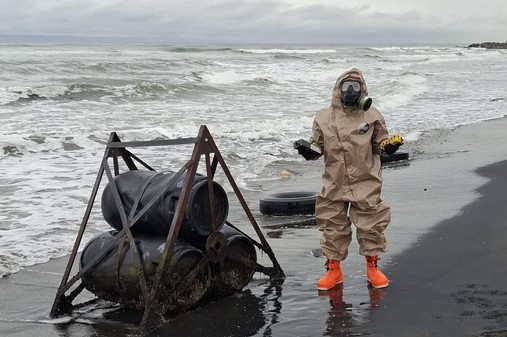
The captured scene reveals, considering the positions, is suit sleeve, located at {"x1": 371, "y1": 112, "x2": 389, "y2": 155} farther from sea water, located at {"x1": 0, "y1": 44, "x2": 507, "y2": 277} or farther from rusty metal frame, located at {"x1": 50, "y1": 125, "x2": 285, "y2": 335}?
sea water, located at {"x1": 0, "y1": 44, "x2": 507, "y2": 277}

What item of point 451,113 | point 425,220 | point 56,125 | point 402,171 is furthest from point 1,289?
point 451,113

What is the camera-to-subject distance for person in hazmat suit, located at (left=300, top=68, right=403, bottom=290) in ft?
16.6

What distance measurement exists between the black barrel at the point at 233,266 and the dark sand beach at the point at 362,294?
0.30 ft

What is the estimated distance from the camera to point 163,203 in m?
4.84

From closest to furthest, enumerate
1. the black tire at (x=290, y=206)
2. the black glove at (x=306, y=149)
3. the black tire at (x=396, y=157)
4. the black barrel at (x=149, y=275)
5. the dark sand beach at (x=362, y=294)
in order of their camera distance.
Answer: the dark sand beach at (x=362, y=294), the black barrel at (x=149, y=275), the black glove at (x=306, y=149), the black tire at (x=290, y=206), the black tire at (x=396, y=157)

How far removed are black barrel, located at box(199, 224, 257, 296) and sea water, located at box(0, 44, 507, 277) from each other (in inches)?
82.9

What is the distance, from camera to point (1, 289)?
5605 millimetres

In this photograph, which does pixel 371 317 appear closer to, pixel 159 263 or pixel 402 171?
pixel 159 263

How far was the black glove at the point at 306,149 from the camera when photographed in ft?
16.4

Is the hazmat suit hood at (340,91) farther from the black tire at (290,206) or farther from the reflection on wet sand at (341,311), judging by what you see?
the black tire at (290,206)

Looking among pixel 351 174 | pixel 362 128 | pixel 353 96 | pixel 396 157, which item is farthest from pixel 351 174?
pixel 396 157

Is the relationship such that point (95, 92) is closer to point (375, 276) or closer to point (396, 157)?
point (396, 157)

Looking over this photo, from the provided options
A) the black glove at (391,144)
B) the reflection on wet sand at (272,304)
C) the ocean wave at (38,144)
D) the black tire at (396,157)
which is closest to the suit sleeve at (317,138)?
the black glove at (391,144)

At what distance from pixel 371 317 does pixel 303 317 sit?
44 cm
